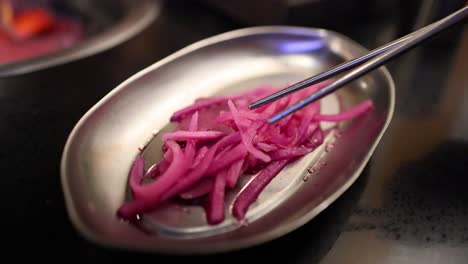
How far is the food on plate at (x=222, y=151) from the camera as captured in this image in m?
0.70

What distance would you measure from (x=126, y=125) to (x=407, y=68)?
0.75m

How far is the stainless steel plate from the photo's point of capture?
65cm

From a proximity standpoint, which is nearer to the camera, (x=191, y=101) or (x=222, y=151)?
(x=222, y=151)

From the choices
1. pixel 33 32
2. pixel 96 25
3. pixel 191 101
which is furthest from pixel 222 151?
pixel 33 32

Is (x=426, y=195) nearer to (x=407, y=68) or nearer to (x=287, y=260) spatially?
(x=287, y=260)

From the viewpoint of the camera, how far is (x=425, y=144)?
3.10 ft

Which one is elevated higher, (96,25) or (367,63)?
(96,25)

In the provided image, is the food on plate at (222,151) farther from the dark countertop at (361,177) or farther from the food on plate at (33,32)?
the food on plate at (33,32)

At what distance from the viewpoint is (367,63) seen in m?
0.75

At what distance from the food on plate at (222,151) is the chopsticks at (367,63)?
0.21ft

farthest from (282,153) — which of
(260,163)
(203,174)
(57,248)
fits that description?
(57,248)

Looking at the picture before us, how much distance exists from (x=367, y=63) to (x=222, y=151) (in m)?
0.28

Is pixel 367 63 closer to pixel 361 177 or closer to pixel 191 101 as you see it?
pixel 361 177

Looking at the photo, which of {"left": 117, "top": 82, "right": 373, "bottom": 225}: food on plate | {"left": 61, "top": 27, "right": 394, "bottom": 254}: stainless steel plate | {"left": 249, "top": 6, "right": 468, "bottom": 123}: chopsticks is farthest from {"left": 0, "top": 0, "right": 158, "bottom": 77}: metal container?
{"left": 249, "top": 6, "right": 468, "bottom": 123}: chopsticks
